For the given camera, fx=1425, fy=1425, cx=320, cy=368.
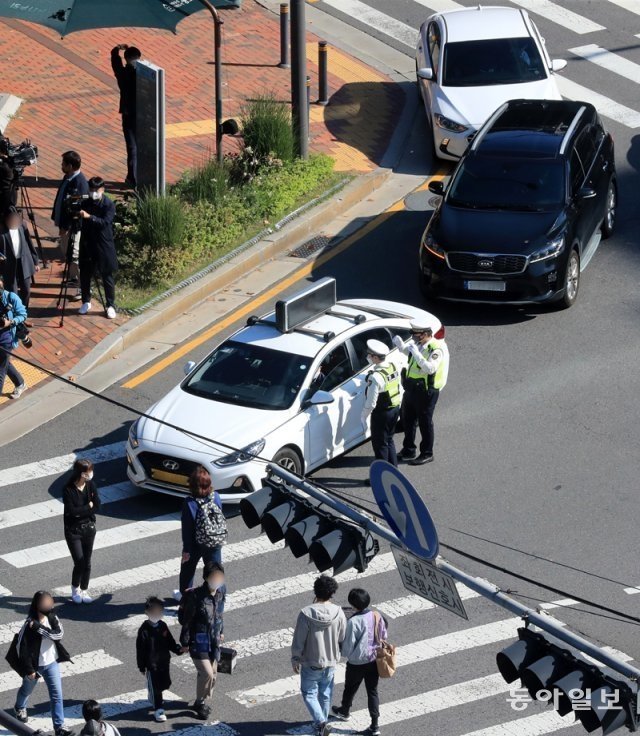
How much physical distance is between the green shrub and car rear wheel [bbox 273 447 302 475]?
780 cm

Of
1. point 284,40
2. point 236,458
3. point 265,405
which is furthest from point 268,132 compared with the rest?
point 236,458

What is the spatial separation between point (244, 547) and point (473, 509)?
2325mm

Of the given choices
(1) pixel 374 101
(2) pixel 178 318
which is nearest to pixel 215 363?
(2) pixel 178 318

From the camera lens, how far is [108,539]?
14047 mm

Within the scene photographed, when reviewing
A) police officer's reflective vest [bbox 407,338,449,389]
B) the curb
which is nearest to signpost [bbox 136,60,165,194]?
the curb

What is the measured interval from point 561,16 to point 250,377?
15908 mm

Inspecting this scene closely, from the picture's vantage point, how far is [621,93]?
25062 millimetres

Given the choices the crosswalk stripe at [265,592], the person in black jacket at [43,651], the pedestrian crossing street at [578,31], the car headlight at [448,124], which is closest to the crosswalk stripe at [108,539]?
the crosswalk stripe at [265,592]

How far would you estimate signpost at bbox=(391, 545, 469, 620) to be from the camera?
8086mm

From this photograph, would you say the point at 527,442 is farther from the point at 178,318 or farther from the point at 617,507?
the point at 178,318

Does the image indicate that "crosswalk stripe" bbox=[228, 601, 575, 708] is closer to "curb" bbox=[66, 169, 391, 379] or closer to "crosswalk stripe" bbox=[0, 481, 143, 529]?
"crosswalk stripe" bbox=[0, 481, 143, 529]

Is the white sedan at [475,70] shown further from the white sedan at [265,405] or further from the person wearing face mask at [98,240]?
the white sedan at [265,405]

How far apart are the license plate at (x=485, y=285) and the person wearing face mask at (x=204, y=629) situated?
735 centimetres

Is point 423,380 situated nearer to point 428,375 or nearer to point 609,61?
point 428,375
